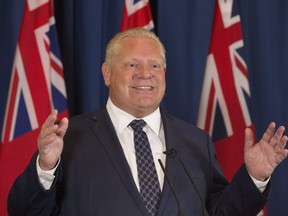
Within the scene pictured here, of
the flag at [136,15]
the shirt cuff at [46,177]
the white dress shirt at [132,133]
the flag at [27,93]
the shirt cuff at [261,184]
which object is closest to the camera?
the shirt cuff at [46,177]

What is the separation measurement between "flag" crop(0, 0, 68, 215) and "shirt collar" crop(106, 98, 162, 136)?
48cm

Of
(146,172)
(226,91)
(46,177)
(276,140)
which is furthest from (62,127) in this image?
(226,91)

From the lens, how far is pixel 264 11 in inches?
126

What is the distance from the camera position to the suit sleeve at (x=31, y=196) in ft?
6.12

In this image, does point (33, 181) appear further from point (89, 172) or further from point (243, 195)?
point (243, 195)

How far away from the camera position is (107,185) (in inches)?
80.0

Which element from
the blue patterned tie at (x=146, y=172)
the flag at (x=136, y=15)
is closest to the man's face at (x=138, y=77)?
the blue patterned tie at (x=146, y=172)

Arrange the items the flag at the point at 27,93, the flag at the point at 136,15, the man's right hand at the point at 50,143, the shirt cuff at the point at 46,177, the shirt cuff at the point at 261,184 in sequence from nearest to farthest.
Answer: the man's right hand at the point at 50,143 < the shirt cuff at the point at 46,177 < the shirt cuff at the point at 261,184 < the flag at the point at 27,93 < the flag at the point at 136,15

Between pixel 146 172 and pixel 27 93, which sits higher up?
pixel 27 93

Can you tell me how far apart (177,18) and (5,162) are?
3.92 ft

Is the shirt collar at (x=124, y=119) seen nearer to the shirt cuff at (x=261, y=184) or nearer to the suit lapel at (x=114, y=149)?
the suit lapel at (x=114, y=149)

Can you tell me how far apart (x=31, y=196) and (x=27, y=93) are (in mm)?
859

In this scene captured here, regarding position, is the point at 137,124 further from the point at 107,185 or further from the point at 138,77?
the point at 107,185

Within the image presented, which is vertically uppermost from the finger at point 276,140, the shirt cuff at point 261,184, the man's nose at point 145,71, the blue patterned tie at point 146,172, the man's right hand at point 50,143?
the man's nose at point 145,71
